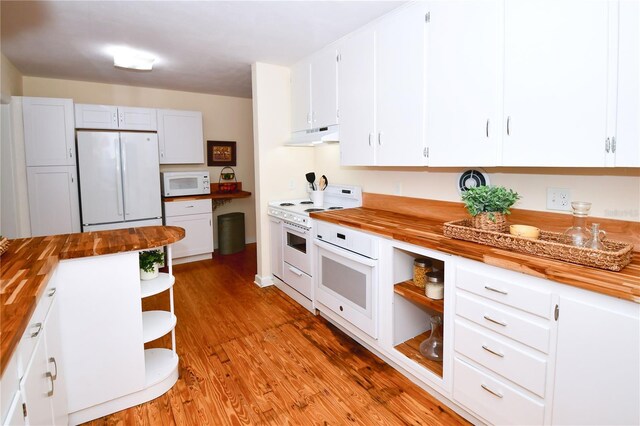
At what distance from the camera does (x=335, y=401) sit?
6.58ft

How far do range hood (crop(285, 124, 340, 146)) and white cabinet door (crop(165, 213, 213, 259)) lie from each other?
1.93 metres

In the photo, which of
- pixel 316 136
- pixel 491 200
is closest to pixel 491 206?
pixel 491 200

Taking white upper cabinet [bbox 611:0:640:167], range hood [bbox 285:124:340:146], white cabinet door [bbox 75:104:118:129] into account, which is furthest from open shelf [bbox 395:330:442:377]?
white cabinet door [bbox 75:104:118:129]

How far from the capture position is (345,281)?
260 centimetres

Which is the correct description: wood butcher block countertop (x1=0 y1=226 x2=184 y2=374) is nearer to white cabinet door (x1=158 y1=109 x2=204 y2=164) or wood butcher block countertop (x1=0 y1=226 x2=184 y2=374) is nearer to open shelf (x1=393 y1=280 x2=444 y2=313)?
open shelf (x1=393 y1=280 x2=444 y2=313)

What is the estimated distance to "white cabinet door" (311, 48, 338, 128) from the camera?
3041 mm

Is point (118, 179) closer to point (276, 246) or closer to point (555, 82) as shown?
point (276, 246)

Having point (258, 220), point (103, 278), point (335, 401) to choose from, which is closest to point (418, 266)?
point (335, 401)

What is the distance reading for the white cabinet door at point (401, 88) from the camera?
7.31ft

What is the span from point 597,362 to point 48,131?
16.0ft

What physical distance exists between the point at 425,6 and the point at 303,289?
2356 millimetres

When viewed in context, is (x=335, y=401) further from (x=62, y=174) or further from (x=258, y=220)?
(x=62, y=174)

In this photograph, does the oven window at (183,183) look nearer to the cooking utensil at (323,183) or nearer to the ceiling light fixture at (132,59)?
the ceiling light fixture at (132,59)

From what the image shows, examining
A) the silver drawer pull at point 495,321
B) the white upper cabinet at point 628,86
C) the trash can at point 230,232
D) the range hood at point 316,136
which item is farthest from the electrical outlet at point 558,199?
the trash can at point 230,232
